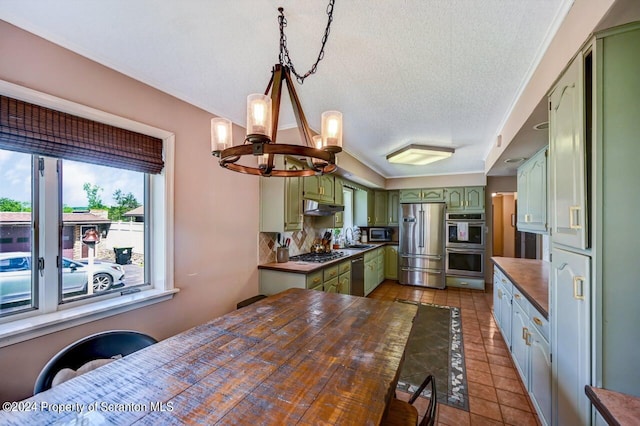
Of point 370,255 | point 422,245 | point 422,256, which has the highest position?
point 422,245

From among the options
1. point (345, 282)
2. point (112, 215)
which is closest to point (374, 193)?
point (345, 282)

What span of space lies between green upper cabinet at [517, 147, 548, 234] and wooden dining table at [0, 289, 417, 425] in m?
1.92

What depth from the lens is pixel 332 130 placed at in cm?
135

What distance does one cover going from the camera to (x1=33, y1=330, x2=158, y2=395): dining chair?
1.13m

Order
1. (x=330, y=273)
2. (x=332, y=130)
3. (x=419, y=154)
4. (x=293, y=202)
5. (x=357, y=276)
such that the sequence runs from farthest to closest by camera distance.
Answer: (x=357, y=276) < (x=419, y=154) < (x=330, y=273) < (x=293, y=202) < (x=332, y=130)

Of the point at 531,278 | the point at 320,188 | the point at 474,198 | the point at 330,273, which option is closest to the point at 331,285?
the point at 330,273

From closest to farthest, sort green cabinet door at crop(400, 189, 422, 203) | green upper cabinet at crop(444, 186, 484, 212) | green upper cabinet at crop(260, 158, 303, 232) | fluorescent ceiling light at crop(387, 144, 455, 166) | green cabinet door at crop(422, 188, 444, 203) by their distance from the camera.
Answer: green upper cabinet at crop(260, 158, 303, 232), fluorescent ceiling light at crop(387, 144, 455, 166), green upper cabinet at crop(444, 186, 484, 212), green cabinet door at crop(422, 188, 444, 203), green cabinet door at crop(400, 189, 422, 203)

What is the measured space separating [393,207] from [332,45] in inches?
199

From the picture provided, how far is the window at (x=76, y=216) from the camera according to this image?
1.45 meters

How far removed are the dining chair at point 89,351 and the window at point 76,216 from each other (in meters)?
0.43

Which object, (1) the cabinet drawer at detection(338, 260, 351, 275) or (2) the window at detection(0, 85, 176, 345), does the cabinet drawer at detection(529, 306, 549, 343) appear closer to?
(1) the cabinet drawer at detection(338, 260, 351, 275)

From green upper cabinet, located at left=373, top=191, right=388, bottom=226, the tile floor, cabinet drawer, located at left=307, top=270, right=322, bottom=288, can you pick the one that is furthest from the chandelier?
green upper cabinet, located at left=373, top=191, right=388, bottom=226

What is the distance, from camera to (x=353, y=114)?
2.64 m

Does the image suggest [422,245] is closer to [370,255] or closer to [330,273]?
[370,255]
